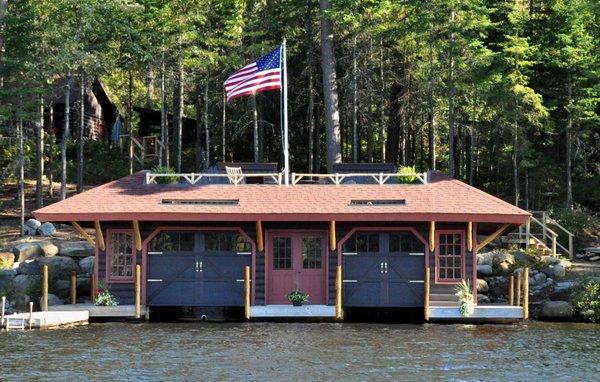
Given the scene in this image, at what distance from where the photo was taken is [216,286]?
29.1 m

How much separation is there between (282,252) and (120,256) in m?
4.59

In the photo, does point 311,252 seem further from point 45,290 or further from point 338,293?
point 45,290

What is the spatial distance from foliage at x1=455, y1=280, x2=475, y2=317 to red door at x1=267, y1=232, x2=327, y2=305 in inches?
148

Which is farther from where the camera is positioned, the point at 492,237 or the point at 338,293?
the point at 492,237

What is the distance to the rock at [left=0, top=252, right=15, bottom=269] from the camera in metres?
33.7

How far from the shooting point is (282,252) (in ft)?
96.4

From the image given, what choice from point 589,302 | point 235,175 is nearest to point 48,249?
point 235,175

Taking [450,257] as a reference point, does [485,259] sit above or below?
below

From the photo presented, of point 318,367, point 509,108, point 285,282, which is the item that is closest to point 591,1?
point 509,108

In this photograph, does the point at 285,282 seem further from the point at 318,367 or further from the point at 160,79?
the point at 160,79

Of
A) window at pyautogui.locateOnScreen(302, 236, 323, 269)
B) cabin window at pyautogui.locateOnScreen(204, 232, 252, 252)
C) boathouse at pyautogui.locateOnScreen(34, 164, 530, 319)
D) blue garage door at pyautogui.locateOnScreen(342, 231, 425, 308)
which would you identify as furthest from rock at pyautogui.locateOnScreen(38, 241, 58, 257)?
blue garage door at pyautogui.locateOnScreen(342, 231, 425, 308)

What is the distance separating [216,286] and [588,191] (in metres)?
23.7

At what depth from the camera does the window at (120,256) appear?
1154 inches

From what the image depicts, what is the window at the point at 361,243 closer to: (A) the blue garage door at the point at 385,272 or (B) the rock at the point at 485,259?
(A) the blue garage door at the point at 385,272
